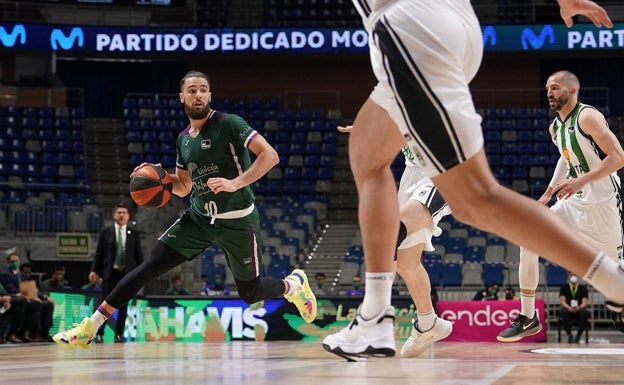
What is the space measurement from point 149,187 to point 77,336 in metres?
1.10

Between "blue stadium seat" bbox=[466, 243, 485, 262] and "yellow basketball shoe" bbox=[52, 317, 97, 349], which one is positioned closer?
"yellow basketball shoe" bbox=[52, 317, 97, 349]

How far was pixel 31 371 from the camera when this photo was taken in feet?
14.5

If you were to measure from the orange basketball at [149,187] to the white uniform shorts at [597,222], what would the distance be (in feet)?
8.72

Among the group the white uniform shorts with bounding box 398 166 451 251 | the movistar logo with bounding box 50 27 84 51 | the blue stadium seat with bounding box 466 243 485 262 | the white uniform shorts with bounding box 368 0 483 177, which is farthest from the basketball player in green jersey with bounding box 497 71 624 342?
the movistar logo with bounding box 50 27 84 51

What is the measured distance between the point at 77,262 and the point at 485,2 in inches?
482

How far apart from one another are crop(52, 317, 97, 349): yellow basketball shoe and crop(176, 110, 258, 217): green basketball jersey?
1.08 meters

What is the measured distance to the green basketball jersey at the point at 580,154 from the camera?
21.0 ft

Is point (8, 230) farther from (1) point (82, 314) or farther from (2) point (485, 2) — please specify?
(2) point (485, 2)

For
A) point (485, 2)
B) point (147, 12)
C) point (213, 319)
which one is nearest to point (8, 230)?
point (213, 319)

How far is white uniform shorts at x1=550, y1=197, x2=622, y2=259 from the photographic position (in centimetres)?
635

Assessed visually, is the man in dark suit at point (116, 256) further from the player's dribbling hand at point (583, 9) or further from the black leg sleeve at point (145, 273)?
the player's dribbling hand at point (583, 9)

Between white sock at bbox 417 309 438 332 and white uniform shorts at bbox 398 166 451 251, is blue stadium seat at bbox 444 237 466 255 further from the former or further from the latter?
white sock at bbox 417 309 438 332

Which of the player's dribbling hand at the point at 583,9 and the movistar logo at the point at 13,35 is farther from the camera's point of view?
the movistar logo at the point at 13,35

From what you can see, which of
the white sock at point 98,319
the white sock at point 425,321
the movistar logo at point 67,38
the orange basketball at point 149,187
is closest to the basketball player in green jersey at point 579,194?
the white sock at point 425,321
